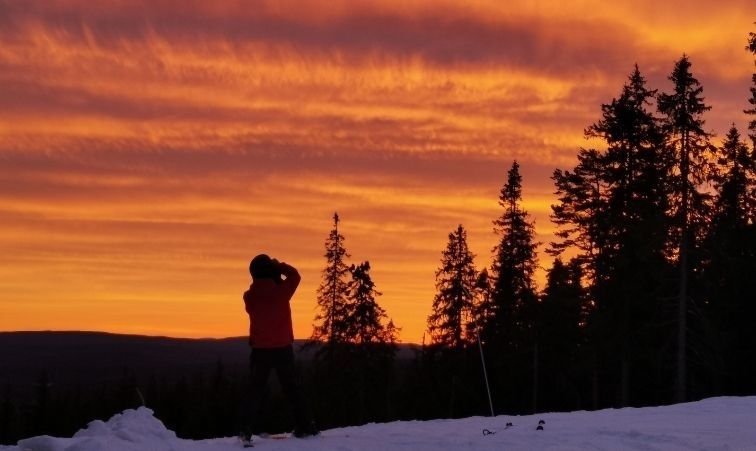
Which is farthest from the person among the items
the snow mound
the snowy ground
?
the snow mound

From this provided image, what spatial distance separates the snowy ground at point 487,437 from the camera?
9.27 m

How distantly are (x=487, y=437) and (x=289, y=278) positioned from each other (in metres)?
3.41

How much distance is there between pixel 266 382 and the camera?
1085 cm

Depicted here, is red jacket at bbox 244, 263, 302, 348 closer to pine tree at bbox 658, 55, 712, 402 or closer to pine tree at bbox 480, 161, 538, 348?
pine tree at bbox 658, 55, 712, 402

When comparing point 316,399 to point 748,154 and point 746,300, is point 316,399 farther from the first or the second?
point 748,154

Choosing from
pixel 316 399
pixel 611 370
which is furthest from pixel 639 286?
pixel 316 399

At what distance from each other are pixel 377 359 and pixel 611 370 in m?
16.2

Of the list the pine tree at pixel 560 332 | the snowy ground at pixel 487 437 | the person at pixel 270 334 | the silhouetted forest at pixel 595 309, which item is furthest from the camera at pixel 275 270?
the pine tree at pixel 560 332

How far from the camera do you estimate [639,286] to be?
3775 centimetres

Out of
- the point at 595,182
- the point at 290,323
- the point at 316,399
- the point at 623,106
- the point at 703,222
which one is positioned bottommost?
the point at 316,399

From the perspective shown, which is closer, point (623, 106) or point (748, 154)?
point (623, 106)

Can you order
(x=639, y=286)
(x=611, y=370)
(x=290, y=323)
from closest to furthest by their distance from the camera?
(x=290, y=323) → (x=639, y=286) → (x=611, y=370)

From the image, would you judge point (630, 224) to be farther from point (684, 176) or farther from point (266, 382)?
point (266, 382)

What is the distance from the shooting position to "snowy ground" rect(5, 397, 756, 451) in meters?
9.27
